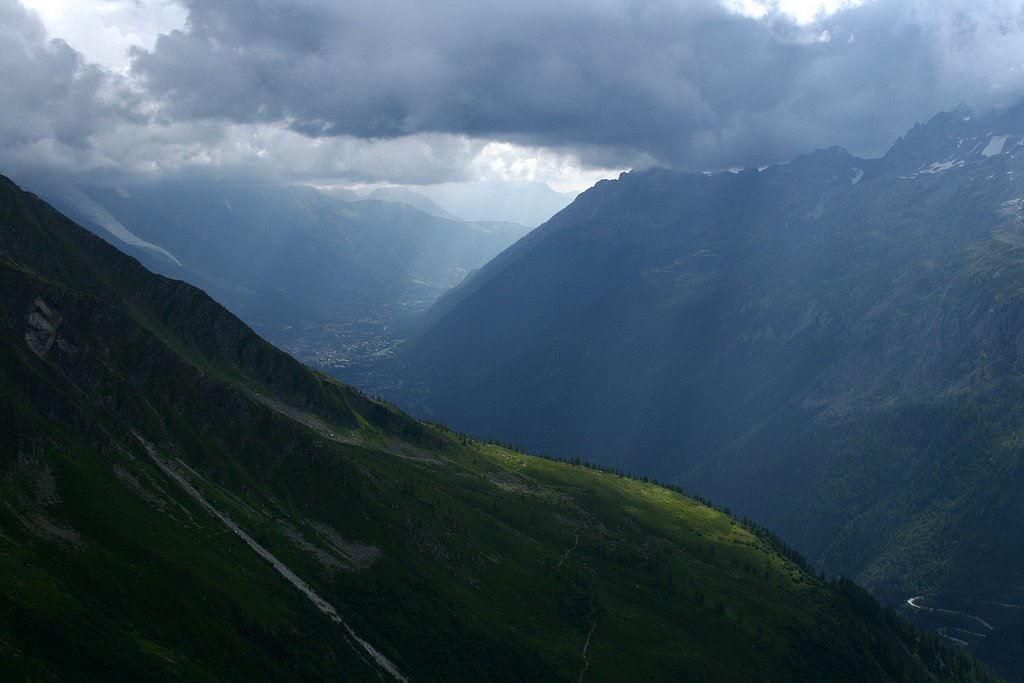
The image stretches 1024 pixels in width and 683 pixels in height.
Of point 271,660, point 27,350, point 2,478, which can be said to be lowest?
point 271,660

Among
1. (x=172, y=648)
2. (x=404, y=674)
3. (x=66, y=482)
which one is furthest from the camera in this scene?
(x=404, y=674)

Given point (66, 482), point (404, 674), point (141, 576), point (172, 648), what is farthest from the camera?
point (404, 674)

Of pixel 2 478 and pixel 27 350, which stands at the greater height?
pixel 27 350

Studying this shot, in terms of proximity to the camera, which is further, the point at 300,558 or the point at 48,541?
the point at 300,558

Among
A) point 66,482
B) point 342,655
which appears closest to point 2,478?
point 66,482

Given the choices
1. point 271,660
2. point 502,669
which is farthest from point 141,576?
point 502,669

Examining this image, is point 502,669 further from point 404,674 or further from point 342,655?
point 342,655

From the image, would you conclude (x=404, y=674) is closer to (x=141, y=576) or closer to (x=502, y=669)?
(x=502, y=669)

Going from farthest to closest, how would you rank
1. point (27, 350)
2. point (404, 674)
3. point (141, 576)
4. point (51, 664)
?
point (27, 350), point (404, 674), point (141, 576), point (51, 664)

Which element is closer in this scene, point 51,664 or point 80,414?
point 51,664
